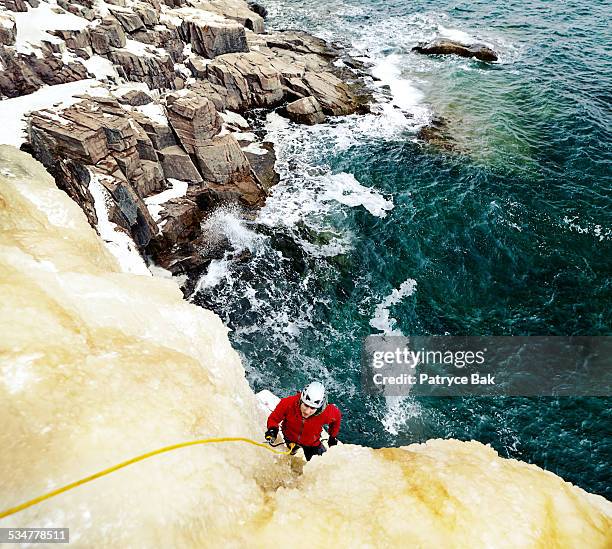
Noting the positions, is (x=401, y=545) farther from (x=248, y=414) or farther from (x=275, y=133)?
(x=275, y=133)

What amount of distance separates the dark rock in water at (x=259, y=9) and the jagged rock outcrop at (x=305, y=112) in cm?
2571

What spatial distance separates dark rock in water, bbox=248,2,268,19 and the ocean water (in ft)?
76.4

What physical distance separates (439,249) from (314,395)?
59.5 feet

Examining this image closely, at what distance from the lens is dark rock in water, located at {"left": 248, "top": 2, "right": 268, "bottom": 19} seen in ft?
183

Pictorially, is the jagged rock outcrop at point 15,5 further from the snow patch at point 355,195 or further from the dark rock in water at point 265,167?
the snow patch at point 355,195

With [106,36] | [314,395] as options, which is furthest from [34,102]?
[314,395]

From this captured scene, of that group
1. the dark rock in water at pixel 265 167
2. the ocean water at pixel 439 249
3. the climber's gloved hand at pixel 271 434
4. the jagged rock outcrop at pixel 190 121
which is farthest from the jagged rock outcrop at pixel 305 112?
the climber's gloved hand at pixel 271 434

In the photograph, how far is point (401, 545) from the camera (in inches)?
239

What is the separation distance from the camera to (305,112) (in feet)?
120

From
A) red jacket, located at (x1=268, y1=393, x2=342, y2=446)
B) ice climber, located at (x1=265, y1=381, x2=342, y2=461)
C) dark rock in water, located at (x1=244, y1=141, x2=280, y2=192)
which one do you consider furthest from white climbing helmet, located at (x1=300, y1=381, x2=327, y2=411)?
dark rock in water, located at (x1=244, y1=141, x2=280, y2=192)

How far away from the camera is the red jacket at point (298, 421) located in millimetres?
10336

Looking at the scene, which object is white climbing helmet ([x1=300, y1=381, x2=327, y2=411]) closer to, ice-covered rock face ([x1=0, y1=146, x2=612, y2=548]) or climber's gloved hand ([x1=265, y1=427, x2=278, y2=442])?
climber's gloved hand ([x1=265, y1=427, x2=278, y2=442])

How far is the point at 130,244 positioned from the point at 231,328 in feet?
21.4

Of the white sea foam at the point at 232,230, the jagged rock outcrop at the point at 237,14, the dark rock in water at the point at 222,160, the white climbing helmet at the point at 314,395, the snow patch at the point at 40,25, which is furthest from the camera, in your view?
the jagged rock outcrop at the point at 237,14
